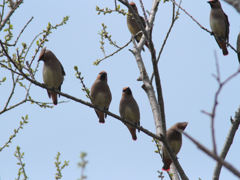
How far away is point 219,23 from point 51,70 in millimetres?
3525

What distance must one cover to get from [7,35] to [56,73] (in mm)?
1580

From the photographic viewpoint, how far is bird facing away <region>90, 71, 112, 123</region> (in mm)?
6139

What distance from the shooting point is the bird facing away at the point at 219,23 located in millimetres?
7540

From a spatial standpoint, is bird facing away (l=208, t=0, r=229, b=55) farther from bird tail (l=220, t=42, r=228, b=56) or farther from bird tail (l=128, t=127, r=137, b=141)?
bird tail (l=128, t=127, r=137, b=141)

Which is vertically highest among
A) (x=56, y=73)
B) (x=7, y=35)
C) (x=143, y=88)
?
(x=56, y=73)

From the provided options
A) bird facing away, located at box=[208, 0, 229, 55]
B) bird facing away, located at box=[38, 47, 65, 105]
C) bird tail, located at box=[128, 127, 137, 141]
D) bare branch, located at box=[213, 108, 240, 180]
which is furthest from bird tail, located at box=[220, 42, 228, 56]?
bare branch, located at box=[213, 108, 240, 180]

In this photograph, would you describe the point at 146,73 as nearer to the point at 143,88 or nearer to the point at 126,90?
the point at 143,88

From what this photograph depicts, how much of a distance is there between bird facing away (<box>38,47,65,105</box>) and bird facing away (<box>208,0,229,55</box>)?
126 inches

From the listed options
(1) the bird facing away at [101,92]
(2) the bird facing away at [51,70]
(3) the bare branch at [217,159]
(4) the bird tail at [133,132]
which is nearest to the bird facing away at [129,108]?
(4) the bird tail at [133,132]

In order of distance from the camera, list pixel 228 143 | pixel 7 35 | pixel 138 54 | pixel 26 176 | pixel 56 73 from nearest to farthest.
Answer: pixel 228 143, pixel 26 176, pixel 7 35, pixel 138 54, pixel 56 73

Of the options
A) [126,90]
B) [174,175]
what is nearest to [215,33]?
[126,90]

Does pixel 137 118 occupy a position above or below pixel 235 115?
above

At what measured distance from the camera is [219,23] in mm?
7590

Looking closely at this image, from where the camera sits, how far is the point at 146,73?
15.4 ft
